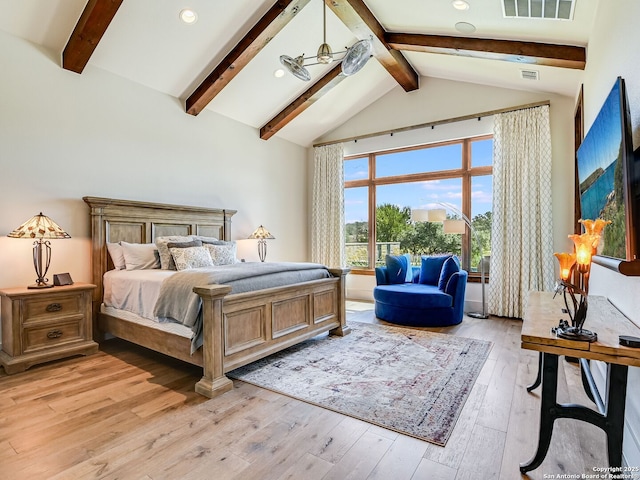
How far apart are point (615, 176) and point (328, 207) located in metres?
5.12

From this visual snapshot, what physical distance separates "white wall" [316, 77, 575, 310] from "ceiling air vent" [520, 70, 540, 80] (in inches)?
20.3

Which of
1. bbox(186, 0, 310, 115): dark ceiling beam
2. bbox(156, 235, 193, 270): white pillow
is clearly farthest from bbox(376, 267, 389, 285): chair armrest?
bbox(186, 0, 310, 115): dark ceiling beam

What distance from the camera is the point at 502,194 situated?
16.2ft

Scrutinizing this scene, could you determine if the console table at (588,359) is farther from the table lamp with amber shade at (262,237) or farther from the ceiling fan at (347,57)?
the table lamp with amber shade at (262,237)

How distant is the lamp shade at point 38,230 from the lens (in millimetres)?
3047

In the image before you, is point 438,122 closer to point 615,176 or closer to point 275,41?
point 275,41

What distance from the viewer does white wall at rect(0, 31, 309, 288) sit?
3.34m

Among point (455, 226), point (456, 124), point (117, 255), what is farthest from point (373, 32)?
point (117, 255)

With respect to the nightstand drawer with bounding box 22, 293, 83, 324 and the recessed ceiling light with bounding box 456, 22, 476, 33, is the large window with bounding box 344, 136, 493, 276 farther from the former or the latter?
the nightstand drawer with bounding box 22, 293, 83, 324

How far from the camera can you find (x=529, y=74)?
4.29m

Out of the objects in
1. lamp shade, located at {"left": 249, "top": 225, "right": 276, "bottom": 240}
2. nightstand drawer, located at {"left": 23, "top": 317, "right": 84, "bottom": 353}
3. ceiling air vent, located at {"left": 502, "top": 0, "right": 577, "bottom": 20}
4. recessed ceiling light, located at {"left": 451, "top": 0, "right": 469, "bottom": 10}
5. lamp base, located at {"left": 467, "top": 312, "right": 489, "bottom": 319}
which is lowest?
lamp base, located at {"left": 467, "top": 312, "right": 489, "bottom": 319}

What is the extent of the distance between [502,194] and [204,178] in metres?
4.31

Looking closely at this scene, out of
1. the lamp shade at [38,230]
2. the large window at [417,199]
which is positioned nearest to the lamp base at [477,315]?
the large window at [417,199]

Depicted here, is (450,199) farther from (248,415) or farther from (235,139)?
(248,415)
